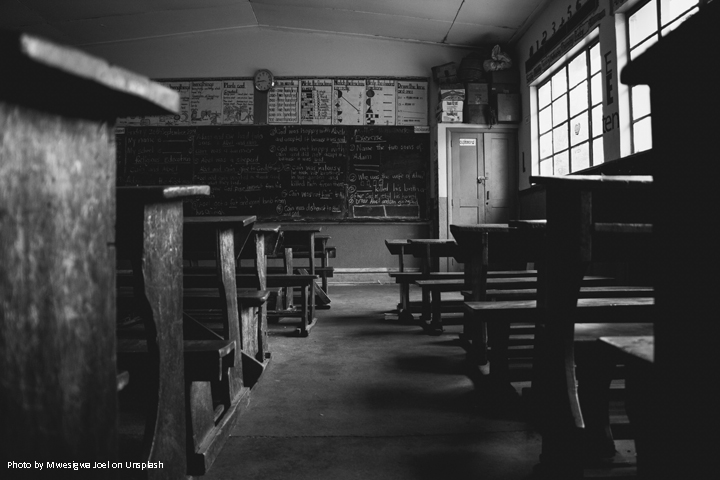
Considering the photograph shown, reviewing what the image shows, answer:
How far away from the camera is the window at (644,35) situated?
3662 millimetres

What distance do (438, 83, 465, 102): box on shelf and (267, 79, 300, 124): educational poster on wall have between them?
2158mm

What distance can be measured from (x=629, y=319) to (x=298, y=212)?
571cm

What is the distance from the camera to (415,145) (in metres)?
7.07

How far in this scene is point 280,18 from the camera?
671 centimetres

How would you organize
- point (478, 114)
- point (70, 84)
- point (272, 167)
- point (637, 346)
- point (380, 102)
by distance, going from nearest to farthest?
point (70, 84), point (637, 346), point (478, 114), point (272, 167), point (380, 102)

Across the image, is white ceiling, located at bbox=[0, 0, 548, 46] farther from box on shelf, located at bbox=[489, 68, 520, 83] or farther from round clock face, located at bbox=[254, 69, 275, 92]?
round clock face, located at bbox=[254, 69, 275, 92]

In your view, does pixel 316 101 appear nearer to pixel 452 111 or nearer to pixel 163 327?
pixel 452 111

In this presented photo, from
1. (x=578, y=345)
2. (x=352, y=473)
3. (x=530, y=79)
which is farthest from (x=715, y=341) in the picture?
(x=530, y=79)

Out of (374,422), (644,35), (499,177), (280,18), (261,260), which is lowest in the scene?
(374,422)

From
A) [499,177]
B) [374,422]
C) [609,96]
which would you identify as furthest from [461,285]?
[499,177]

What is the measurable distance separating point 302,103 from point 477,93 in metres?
2.56

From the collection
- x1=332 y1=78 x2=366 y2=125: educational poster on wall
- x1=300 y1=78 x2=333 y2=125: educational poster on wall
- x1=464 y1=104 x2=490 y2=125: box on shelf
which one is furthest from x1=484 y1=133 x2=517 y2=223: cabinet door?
x1=300 y1=78 x2=333 y2=125: educational poster on wall

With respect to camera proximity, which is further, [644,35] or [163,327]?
[644,35]

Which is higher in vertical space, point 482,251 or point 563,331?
point 482,251
